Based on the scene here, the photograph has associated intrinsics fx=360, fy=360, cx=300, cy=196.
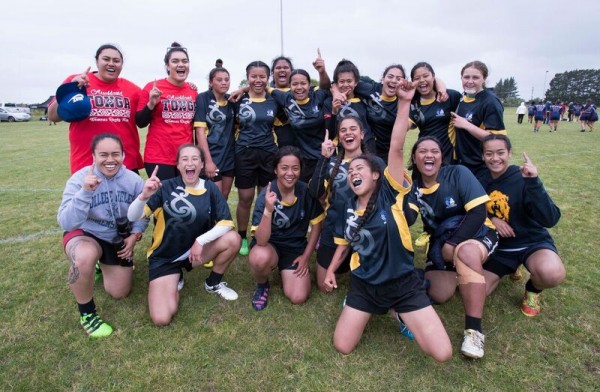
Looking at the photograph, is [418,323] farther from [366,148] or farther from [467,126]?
[467,126]

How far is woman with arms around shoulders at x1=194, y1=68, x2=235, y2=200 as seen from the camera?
13.5ft

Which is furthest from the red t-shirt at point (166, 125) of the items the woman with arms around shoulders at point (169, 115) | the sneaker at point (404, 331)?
the sneaker at point (404, 331)

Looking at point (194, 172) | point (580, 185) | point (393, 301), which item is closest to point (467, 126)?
point (393, 301)

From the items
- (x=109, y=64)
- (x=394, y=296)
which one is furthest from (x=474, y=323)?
(x=109, y=64)

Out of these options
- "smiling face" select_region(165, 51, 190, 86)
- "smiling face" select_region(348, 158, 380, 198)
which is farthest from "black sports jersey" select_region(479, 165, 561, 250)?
"smiling face" select_region(165, 51, 190, 86)

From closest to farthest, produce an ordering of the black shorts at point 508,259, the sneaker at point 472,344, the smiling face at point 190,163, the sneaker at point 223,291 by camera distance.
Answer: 1. the sneaker at point 472,344
2. the black shorts at point 508,259
3. the smiling face at point 190,163
4. the sneaker at point 223,291

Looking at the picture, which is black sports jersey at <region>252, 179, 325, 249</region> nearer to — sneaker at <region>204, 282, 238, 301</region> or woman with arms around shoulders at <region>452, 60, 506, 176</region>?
sneaker at <region>204, 282, 238, 301</region>

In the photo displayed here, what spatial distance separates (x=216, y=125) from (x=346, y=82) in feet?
5.15

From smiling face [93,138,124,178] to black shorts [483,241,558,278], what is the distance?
3524 mm

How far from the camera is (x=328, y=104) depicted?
4207 mm

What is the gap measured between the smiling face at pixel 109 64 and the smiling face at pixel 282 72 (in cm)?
179

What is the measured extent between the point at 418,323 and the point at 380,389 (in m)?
0.59

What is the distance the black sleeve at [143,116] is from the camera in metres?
3.80

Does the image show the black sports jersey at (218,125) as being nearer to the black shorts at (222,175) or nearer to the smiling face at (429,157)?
the black shorts at (222,175)
